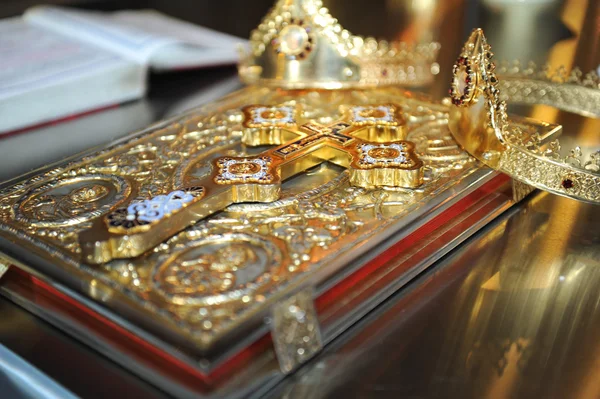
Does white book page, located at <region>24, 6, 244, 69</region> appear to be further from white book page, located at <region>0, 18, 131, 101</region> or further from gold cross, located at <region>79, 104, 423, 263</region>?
gold cross, located at <region>79, 104, 423, 263</region>

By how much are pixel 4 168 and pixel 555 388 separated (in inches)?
35.8

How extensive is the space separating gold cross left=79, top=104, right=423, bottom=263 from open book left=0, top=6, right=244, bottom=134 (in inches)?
17.4

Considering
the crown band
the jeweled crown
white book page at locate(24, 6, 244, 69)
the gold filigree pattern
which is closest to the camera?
the gold filigree pattern

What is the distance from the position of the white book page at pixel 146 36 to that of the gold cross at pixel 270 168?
48 centimetres

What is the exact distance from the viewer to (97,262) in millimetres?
778

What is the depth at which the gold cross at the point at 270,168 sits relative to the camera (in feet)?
2.62

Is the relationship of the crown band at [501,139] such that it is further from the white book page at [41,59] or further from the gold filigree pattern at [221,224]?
the white book page at [41,59]

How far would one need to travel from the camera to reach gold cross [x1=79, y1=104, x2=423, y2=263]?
80cm

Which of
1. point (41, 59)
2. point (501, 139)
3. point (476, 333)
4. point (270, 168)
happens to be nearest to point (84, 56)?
point (41, 59)

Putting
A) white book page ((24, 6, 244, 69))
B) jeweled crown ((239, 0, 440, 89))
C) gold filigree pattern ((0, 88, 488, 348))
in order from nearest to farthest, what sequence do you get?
gold filigree pattern ((0, 88, 488, 348))
jeweled crown ((239, 0, 440, 89))
white book page ((24, 6, 244, 69))

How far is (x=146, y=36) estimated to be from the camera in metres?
1.56

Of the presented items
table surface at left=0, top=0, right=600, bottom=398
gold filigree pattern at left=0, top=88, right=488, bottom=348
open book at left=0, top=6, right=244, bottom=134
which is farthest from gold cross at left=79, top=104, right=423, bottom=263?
open book at left=0, top=6, right=244, bottom=134

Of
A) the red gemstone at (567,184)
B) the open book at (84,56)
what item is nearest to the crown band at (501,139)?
the red gemstone at (567,184)

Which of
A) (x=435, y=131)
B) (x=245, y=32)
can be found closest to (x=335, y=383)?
(x=435, y=131)
